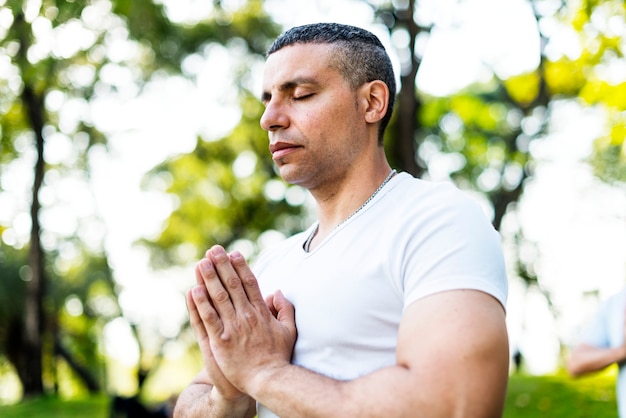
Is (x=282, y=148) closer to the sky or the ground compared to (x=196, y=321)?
closer to the sky

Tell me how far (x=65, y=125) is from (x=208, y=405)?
19.1m

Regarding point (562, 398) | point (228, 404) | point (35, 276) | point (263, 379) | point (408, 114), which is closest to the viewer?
point (263, 379)

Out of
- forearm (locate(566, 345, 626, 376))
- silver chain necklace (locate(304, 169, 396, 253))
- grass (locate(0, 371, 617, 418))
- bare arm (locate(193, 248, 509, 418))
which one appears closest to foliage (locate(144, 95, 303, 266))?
grass (locate(0, 371, 617, 418))

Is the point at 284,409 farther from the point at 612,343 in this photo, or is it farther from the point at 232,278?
the point at 612,343

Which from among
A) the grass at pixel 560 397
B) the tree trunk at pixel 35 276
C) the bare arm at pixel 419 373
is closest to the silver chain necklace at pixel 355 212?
the bare arm at pixel 419 373

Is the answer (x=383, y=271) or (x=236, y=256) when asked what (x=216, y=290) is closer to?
(x=236, y=256)

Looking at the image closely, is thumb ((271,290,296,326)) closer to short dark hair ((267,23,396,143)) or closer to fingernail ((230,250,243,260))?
fingernail ((230,250,243,260))

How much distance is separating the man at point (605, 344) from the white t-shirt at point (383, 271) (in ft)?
6.75

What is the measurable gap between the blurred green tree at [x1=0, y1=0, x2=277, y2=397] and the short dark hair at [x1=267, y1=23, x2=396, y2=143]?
4213mm

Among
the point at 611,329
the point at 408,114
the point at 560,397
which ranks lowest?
the point at 560,397

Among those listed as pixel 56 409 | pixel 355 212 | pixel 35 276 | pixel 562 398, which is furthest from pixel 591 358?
pixel 35 276

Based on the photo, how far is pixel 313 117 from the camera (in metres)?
2.04

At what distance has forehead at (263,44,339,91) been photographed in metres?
2.04

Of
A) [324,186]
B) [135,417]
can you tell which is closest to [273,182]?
[135,417]
